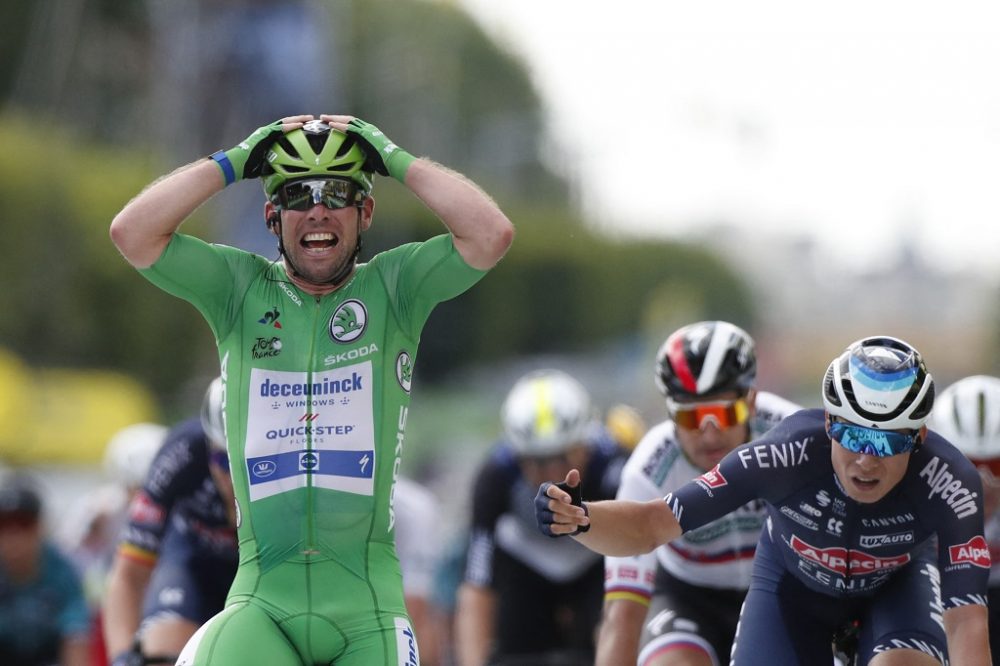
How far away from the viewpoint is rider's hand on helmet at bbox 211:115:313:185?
5289mm

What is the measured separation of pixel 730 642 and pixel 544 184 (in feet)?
252

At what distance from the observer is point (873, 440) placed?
208 inches

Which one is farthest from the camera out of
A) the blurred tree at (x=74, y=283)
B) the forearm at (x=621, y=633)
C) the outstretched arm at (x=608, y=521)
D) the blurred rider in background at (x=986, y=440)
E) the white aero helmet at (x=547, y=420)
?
the blurred tree at (x=74, y=283)

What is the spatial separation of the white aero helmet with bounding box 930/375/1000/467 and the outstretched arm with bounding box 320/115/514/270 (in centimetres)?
326

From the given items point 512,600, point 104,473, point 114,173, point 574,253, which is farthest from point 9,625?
point 574,253

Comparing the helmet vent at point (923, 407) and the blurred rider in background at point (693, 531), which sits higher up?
the helmet vent at point (923, 407)

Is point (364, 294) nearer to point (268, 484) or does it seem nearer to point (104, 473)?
point (268, 484)

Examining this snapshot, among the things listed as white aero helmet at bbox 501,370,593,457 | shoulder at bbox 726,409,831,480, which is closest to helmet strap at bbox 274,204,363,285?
shoulder at bbox 726,409,831,480

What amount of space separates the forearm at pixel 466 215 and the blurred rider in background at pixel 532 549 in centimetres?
375

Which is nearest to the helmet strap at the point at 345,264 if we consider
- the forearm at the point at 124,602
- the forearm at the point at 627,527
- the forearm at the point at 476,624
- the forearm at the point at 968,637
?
the forearm at the point at 627,527

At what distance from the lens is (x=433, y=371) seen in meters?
54.1

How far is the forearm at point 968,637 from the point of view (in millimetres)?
5199

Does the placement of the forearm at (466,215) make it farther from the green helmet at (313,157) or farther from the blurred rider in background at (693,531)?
the blurred rider in background at (693,531)

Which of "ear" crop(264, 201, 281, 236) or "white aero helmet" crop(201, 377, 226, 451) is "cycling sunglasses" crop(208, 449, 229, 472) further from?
"ear" crop(264, 201, 281, 236)
